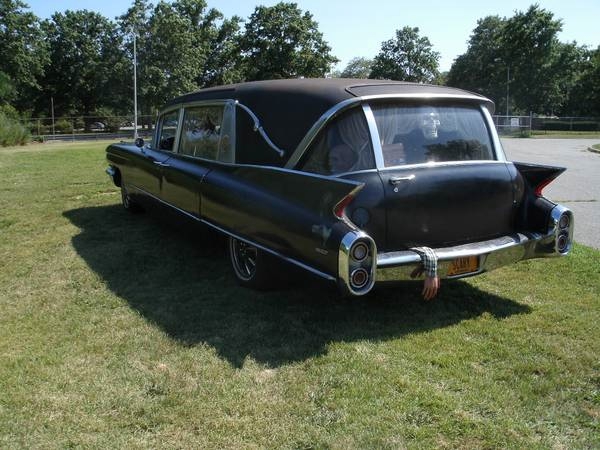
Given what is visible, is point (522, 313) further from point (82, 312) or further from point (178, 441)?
point (82, 312)

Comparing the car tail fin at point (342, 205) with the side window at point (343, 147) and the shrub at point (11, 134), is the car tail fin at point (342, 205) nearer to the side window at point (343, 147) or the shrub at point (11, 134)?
the side window at point (343, 147)

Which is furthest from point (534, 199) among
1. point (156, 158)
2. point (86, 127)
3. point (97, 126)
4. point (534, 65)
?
point (534, 65)

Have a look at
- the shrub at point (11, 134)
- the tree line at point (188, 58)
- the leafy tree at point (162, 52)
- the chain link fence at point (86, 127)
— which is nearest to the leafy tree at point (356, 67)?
the tree line at point (188, 58)

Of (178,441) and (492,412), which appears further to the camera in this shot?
(492,412)

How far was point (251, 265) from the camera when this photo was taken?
4516 millimetres

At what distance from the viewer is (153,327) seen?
3855mm

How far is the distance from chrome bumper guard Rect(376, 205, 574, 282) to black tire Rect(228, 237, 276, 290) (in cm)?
92

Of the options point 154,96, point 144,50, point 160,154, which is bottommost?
point 160,154

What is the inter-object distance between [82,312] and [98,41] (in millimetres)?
59157

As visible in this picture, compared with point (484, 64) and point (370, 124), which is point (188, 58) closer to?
point (484, 64)

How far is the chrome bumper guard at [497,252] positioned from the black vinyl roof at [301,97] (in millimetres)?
1161

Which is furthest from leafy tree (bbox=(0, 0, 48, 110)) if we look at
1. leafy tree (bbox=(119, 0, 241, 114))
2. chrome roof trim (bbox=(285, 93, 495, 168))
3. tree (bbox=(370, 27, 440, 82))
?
chrome roof trim (bbox=(285, 93, 495, 168))

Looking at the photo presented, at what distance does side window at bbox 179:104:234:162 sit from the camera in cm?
490

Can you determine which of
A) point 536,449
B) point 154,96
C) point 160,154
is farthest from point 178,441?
point 154,96
